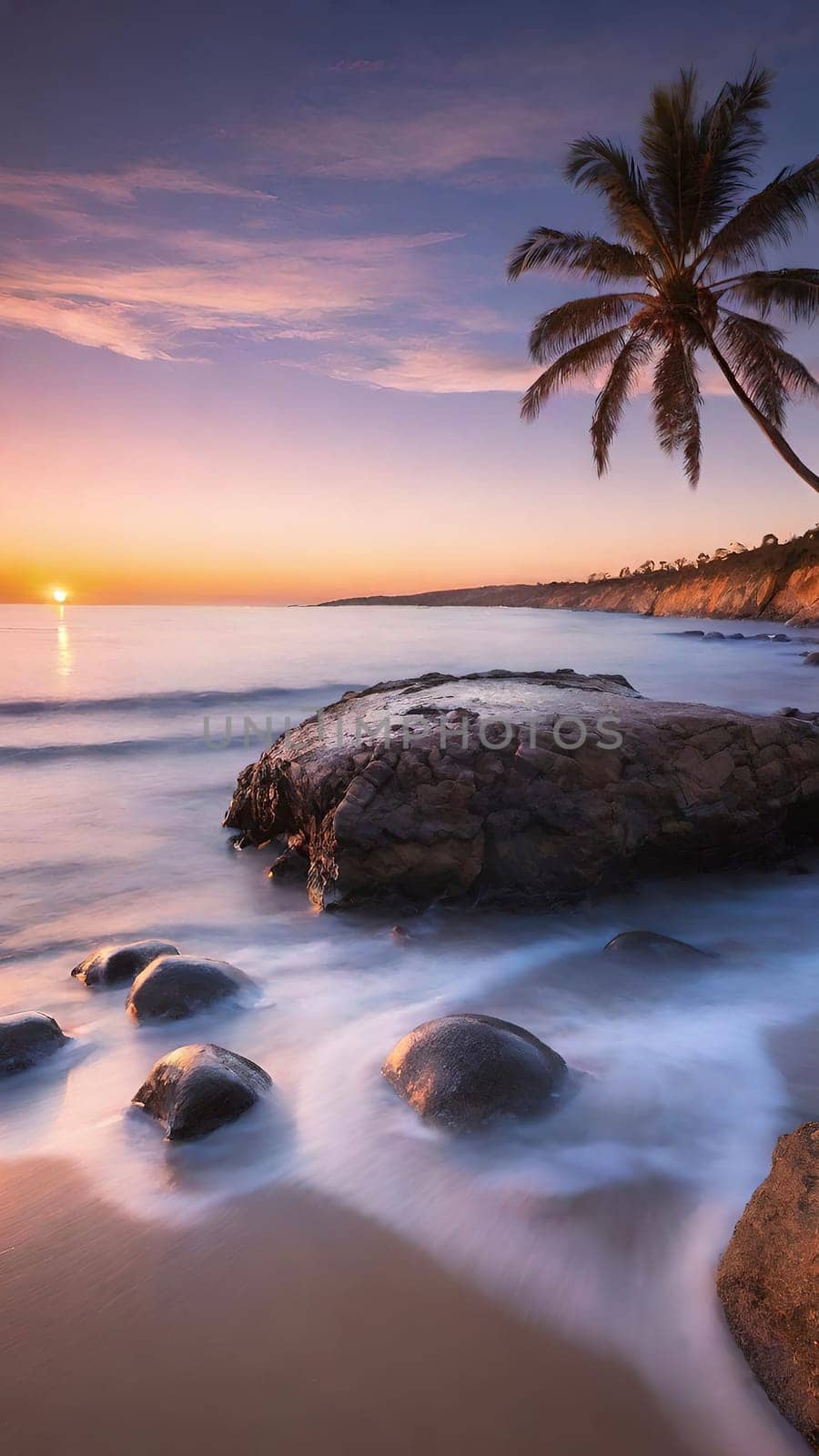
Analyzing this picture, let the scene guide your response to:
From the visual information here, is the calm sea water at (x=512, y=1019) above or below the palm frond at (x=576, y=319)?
below

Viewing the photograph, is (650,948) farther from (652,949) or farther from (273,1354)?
(273,1354)

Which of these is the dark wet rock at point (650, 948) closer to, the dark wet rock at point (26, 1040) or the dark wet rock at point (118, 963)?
the dark wet rock at point (118, 963)

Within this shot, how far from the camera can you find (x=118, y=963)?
353cm

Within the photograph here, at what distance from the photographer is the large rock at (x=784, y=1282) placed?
4.63ft

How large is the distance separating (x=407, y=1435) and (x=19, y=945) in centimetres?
356

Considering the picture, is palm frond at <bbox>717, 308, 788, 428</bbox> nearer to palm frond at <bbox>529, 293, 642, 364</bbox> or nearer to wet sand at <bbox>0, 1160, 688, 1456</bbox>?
palm frond at <bbox>529, 293, 642, 364</bbox>

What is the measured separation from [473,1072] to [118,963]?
75.3 inches

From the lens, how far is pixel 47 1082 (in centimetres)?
270

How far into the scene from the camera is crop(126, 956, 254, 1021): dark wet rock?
3.13 m

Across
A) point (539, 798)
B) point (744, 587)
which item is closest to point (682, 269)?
point (539, 798)

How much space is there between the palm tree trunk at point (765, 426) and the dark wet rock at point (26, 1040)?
14725mm

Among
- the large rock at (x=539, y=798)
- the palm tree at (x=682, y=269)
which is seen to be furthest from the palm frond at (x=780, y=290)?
the large rock at (x=539, y=798)

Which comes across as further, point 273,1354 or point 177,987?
point 177,987

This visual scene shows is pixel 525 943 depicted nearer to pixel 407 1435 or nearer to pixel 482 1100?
pixel 482 1100
